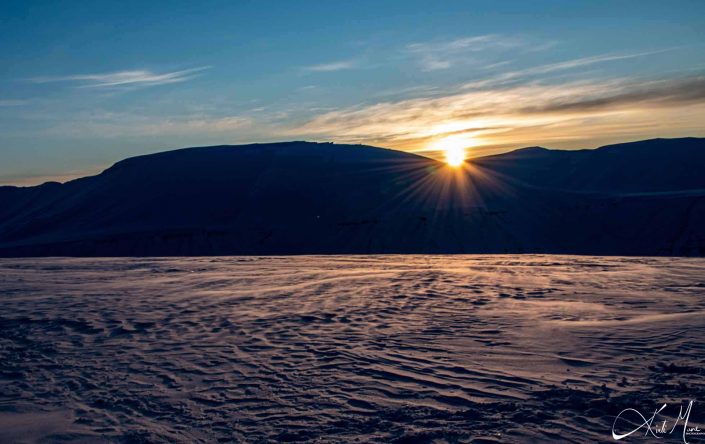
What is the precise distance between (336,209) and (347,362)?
41.2 metres

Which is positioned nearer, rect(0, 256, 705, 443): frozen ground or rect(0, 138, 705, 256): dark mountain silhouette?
rect(0, 256, 705, 443): frozen ground

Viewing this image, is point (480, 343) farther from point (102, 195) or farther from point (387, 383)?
point (102, 195)

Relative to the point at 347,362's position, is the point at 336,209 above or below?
above

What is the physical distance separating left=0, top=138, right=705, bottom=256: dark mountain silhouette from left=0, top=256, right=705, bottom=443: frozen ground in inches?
1078

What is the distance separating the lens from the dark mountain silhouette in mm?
40219

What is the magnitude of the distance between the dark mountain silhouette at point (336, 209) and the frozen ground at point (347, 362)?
1078 inches

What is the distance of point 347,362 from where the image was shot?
704 centimetres

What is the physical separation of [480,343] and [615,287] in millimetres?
6902

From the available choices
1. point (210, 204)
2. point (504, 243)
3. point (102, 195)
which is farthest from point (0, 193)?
point (504, 243)

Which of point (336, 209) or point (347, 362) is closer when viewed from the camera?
point (347, 362)

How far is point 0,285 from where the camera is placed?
15.4 metres

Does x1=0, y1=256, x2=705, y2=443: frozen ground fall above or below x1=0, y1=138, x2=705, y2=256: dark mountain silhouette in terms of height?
below

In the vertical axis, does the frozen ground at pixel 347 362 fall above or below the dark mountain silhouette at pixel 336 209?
below

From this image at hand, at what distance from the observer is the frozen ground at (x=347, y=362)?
16.7 ft
